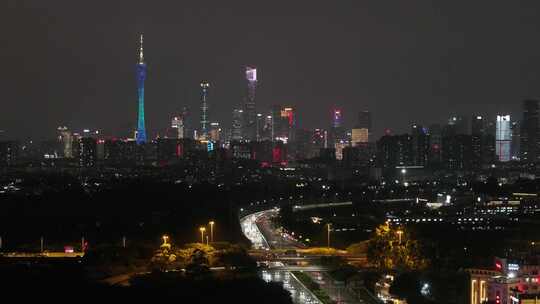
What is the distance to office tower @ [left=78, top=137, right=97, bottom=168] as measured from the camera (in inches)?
2916

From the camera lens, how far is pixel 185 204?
116 ft

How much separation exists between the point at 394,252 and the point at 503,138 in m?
67.3

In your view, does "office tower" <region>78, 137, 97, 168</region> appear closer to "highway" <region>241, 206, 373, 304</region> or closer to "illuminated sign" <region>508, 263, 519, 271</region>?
"highway" <region>241, 206, 373, 304</region>

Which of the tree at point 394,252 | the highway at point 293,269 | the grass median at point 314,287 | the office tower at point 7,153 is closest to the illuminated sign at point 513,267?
the tree at point 394,252

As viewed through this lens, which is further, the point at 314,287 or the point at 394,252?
the point at 394,252

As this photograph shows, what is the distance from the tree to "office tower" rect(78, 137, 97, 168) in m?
56.8

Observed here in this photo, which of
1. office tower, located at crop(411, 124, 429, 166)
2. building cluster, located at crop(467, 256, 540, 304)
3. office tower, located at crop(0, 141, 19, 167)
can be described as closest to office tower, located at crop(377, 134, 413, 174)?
office tower, located at crop(411, 124, 429, 166)

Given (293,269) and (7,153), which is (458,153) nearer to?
(7,153)

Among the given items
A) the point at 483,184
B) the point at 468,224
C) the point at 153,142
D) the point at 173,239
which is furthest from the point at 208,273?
the point at 153,142

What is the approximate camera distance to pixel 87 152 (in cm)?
7475

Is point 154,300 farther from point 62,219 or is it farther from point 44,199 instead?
point 44,199

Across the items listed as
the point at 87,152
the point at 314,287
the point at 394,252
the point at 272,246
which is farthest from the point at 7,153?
the point at 314,287

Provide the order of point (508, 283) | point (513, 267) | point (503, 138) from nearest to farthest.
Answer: point (508, 283) < point (513, 267) < point (503, 138)

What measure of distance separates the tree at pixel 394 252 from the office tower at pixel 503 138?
208 ft
